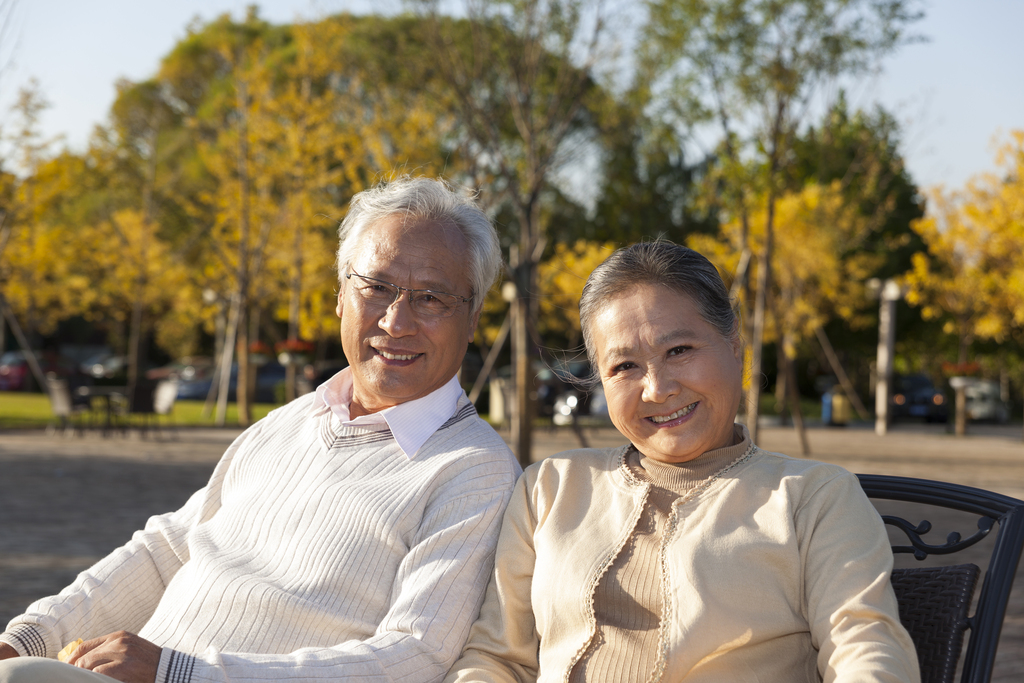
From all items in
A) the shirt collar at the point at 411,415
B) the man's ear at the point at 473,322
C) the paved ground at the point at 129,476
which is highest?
the man's ear at the point at 473,322

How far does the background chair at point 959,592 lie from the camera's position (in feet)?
6.42

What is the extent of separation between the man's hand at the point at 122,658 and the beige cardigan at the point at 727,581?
0.63m

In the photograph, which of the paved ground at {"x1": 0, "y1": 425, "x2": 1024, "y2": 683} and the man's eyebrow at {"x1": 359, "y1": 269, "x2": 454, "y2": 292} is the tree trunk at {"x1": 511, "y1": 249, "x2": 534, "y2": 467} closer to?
the paved ground at {"x1": 0, "y1": 425, "x2": 1024, "y2": 683}

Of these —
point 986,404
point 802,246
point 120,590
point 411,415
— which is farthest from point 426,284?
point 986,404

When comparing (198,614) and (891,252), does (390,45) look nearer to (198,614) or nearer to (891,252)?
(198,614)

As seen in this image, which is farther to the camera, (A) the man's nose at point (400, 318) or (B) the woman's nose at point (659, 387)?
(A) the man's nose at point (400, 318)

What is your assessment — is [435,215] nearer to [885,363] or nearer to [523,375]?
[523,375]

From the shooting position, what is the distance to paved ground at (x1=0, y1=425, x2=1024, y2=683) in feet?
19.9

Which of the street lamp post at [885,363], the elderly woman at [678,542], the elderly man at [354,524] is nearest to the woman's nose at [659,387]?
the elderly woman at [678,542]

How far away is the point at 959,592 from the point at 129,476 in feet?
35.2

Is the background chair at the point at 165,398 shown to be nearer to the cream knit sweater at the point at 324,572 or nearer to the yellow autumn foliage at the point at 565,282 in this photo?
the yellow autumn foliage at the point at 565,282

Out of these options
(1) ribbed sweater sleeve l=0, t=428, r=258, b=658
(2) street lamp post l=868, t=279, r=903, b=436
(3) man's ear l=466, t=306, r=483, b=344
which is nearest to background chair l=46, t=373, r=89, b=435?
(1) ribbed sweater sleeve l=0, t=428, r=258, b=658

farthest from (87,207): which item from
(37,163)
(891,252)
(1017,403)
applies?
(1017,403)

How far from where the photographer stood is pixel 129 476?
11180mm
